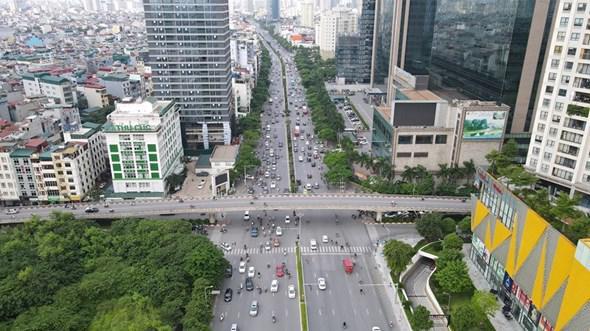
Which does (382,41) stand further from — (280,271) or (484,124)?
(280,271)

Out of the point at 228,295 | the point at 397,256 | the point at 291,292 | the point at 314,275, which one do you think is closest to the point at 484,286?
the point at 397,256

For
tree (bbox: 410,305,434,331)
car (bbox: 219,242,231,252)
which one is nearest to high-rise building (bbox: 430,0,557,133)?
tree (bbox: 410,305,434,331)

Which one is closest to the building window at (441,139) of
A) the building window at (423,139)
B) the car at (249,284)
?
the building window at (423,139)

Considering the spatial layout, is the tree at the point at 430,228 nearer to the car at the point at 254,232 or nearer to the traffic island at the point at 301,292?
the traffic island at the point at 301,292

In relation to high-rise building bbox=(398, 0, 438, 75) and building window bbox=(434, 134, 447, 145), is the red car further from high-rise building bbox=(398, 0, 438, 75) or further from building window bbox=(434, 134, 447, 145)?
high-rise building bbox=(398, 0, 438, 75)

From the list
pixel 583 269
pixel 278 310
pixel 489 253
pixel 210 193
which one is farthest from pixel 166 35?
pixel 583 269

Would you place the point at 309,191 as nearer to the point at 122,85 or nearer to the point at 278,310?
the point at 278,310
